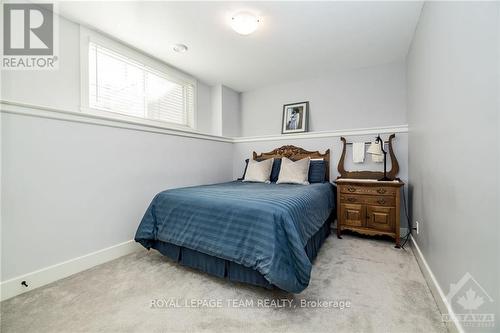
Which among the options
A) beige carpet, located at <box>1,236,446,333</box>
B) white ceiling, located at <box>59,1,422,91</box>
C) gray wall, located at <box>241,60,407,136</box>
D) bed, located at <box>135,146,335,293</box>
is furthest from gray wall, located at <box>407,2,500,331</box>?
gray wall, located at <box>241,60,407,136</box>

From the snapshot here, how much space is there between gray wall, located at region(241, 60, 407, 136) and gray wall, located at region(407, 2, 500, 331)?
4.14 ft

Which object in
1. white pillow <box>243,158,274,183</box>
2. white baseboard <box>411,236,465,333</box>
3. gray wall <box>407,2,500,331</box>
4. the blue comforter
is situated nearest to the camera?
gray wall <box>407,2,500,331</box>

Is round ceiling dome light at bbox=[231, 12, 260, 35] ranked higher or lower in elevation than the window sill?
higher

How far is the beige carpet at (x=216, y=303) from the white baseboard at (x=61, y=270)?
0.07 meters

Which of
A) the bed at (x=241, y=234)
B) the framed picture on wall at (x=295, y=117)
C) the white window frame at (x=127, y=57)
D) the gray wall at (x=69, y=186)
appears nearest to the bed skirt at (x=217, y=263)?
the bed at (x=241, y=234)

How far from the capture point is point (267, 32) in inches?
A: 91.1

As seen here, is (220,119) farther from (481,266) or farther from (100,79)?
(481,266)

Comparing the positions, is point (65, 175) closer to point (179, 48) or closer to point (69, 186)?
point (69, 186)

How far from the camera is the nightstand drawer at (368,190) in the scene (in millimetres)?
2418

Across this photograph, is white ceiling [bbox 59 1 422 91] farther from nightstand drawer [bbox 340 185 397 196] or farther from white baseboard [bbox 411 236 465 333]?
white baseboard [bbox 411 236 465 333]

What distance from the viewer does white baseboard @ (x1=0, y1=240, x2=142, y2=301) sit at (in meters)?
1.51

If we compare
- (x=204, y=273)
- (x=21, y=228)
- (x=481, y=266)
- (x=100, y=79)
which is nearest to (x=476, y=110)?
(x=481, y=266)

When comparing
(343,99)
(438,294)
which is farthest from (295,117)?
(438,294)

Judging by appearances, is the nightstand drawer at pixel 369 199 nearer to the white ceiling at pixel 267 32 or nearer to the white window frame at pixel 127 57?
the white ceiling at pixel 267 32
